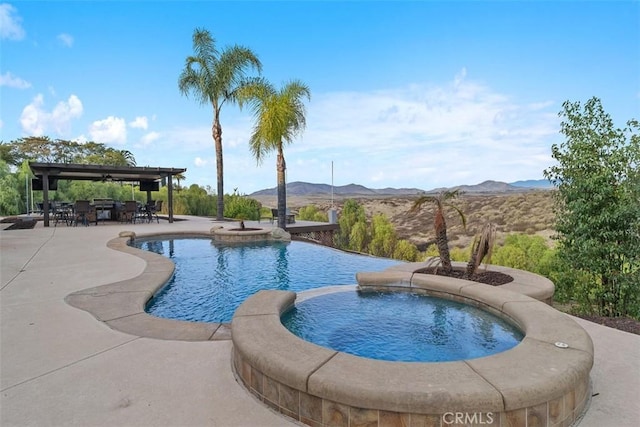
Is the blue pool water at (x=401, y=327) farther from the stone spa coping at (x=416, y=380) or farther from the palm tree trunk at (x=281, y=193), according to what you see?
the palm tree trunk at (x=281, y=193)

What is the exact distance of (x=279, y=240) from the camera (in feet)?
33.9

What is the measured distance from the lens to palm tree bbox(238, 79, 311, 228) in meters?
12.0

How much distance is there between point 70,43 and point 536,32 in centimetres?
1492

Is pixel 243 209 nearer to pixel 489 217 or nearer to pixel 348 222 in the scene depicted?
pixel 348 222

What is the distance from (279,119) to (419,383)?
11026mm

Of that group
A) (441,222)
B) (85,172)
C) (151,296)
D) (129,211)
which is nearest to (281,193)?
(129,211)

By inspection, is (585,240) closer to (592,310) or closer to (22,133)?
(592,310)

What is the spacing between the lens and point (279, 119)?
11.9 m

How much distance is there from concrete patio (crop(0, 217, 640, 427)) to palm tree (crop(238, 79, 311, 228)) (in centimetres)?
894

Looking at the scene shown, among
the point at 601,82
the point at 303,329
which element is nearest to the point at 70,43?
the point at 303,329

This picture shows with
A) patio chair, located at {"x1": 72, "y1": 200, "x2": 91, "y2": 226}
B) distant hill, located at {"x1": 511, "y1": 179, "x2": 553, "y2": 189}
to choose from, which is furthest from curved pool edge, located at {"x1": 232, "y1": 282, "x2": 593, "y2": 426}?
patio chair, located at {"x1": 72, "y1": 200, "x2": 91, "y2": 226}

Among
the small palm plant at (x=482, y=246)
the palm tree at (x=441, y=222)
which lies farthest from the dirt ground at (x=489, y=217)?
the small palm plant at (x=482, y=246)

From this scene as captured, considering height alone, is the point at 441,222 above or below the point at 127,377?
above

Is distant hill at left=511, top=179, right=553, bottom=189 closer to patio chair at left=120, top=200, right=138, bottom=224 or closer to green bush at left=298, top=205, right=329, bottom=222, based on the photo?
green bush at left=298, top=205, right=329, bottom=222
